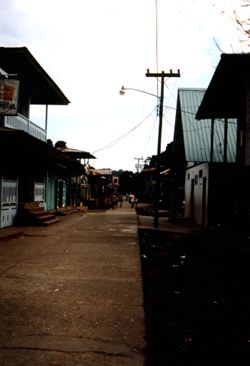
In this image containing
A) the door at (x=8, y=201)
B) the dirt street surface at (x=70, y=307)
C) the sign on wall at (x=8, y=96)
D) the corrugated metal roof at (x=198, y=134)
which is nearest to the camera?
the dirt street surface at (x=70, y=307)

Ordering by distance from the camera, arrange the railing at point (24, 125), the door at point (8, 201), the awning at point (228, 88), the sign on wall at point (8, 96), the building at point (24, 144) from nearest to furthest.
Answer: the awning at point (228, 88)
the sign on wall at point (8, 96)
the building at point (24, 144)
the door at point (8, 201)
the railing at point (24, 125)

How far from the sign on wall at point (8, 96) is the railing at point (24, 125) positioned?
228cm

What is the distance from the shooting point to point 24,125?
20.0 metres

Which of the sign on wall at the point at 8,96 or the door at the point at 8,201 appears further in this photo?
the door at the point at 8,201

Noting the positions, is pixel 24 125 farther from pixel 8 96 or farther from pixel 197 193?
pixel 197 193

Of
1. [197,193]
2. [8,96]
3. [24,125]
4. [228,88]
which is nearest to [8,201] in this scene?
[24,125]

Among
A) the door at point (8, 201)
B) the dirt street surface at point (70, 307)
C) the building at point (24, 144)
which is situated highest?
the building at point (24, 144)

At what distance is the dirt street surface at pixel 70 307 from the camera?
4.37m

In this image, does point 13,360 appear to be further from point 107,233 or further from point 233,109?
point 233,109

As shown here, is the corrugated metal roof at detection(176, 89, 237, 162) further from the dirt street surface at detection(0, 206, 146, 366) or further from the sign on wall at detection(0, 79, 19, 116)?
the dirt street surface at detection(0, 206, 146, 366)

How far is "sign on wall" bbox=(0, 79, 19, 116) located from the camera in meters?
14.7

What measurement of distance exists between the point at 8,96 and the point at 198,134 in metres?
17.6

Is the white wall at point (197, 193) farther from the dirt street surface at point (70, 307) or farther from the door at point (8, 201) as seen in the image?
the dirt street surface at point (70, 307)

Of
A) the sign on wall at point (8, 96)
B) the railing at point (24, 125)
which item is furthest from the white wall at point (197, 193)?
the sign on wall at point (8, 96)
